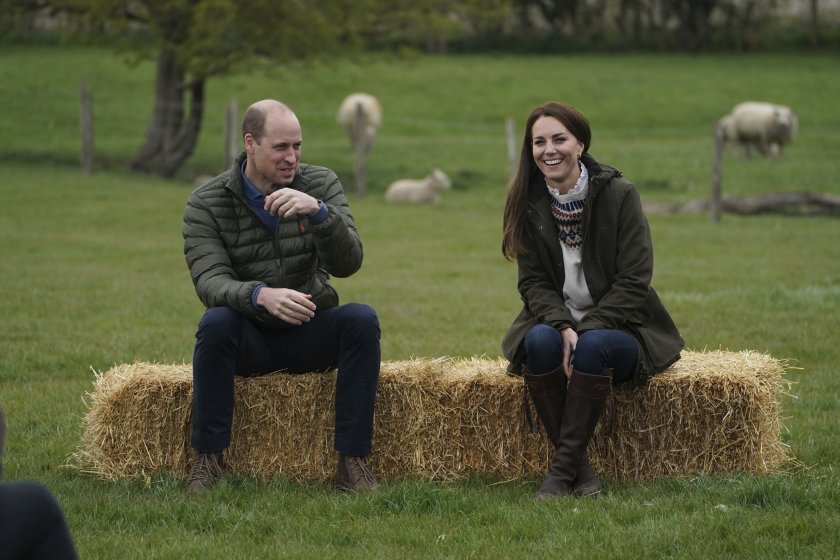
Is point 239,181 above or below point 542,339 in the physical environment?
above

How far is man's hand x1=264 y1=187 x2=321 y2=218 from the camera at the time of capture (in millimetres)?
5410

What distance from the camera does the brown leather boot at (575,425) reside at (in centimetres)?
555

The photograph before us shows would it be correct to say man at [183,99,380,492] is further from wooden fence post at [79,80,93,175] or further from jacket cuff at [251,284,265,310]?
wooden fence post at [79,80,93,175]

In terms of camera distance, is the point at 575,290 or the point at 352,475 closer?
the point at 352,475

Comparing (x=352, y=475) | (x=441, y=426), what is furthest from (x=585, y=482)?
(x=352, y=475)

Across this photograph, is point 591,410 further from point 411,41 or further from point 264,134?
point 411,41

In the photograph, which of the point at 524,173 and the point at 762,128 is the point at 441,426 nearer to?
the point at 524,173

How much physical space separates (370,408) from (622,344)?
1255 mm

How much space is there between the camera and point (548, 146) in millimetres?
5797

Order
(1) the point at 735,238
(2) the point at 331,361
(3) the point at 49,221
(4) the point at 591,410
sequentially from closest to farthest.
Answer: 1. (4) the point at 591,410
2. (2) the point at 331,361
3. (1) the point at 735,238
4. (3) the point at 49,221

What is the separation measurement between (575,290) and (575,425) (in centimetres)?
71

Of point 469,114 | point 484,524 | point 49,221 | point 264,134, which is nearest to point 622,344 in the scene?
point 484,524

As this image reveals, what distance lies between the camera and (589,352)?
218 inches

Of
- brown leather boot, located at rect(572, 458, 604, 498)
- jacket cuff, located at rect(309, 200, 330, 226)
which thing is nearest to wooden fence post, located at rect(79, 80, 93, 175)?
jacket cuff, located at rect(309, 200, 330, 226)
